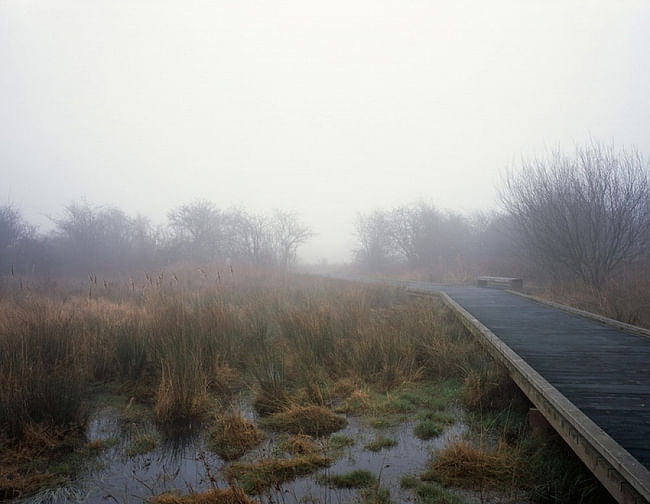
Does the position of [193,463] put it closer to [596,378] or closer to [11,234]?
[596,378]

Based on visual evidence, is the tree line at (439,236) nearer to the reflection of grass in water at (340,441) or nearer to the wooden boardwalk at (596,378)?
the wooden boardwalk at (596,378)

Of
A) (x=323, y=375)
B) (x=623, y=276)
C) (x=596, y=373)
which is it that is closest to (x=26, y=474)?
(x=323, y=375)

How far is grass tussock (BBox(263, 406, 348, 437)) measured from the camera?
3.78 meters

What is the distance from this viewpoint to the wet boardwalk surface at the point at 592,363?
2.73 metres

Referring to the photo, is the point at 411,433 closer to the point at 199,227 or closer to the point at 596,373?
the point at 596,373

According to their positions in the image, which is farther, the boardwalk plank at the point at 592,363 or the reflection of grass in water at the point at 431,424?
the reflection of grass in water at the point at 431,424

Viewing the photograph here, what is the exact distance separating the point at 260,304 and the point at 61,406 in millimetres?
5010

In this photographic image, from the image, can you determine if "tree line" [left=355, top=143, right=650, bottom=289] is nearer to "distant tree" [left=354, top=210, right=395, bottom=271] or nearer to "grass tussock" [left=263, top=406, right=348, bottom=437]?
A: "grass tussock" [left=263, top=406, right=348, bottom=437]

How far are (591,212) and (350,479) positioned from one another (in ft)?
35.0

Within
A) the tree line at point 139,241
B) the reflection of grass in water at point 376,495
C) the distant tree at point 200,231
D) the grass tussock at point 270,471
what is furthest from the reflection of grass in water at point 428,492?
the distant tree at point 200,231

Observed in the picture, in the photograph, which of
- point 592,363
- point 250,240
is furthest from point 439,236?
point 592,363

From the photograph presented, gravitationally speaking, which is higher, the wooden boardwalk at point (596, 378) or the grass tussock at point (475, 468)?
the wooden boardwalk at point (596, 378)

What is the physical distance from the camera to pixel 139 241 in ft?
73.0

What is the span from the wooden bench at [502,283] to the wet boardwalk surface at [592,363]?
471 centimetres
